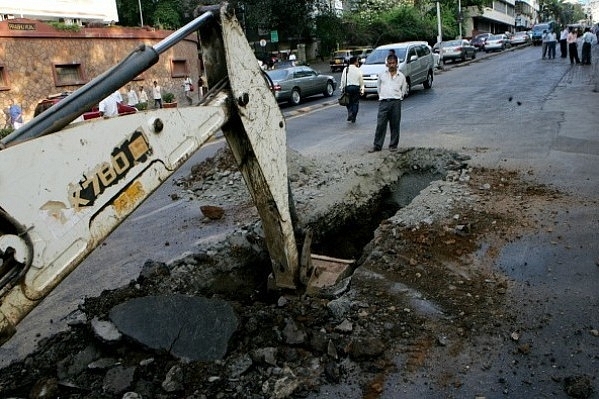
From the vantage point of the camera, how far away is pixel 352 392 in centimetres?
335

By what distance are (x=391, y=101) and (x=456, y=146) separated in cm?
153

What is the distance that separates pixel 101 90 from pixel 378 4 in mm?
50114

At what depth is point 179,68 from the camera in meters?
29.0

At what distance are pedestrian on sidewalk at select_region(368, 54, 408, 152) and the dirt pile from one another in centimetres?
277

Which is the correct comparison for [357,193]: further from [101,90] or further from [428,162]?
[101,90]

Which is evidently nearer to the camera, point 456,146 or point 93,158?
point 93,158

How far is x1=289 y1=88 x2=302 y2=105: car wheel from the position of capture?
2002cm

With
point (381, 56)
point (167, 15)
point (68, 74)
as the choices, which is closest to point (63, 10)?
point (68, 74)

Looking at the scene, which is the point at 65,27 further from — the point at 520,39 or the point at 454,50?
the point at 520,39

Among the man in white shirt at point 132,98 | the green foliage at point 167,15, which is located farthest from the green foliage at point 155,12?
the man in white shirt at point 132,98

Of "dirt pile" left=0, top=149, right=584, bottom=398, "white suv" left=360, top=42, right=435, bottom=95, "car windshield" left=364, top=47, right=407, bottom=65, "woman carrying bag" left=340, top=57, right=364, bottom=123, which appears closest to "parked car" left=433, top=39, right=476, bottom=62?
"white suv" left=360, top=42, right=435, bottom=95

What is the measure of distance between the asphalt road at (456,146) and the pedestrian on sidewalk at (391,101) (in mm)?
589

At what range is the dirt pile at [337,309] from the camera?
344 cm

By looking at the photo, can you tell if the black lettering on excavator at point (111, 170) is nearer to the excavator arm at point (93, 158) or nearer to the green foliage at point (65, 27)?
the excavator arm at point (93, 158)
